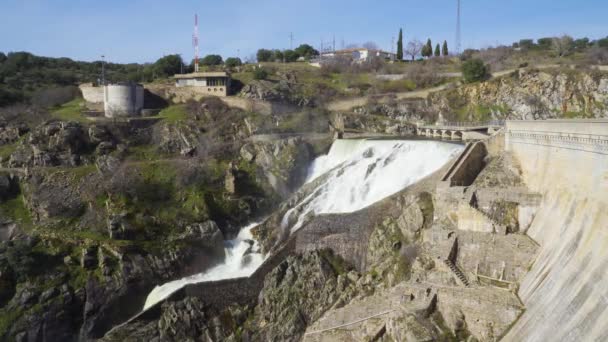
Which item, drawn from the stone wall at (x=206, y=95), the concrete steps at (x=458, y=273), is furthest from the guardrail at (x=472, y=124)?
the concrete steps at (x=458, y=273)

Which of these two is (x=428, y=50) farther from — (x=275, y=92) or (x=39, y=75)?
(x=39, y=75)

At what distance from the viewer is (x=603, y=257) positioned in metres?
18.4

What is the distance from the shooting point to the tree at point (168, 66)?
70312 millimetres

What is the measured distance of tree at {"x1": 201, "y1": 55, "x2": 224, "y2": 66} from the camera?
83938mm

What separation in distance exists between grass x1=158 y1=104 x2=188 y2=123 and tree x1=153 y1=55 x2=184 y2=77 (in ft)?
54.9

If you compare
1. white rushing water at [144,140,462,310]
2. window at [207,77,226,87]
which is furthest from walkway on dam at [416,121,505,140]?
window at [207,77,226,87]

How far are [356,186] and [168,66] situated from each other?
44.3 m

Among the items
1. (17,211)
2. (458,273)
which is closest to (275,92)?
(17,211)

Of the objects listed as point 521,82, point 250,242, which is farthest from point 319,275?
point 521,82

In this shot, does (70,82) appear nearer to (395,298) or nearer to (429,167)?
(429,167)

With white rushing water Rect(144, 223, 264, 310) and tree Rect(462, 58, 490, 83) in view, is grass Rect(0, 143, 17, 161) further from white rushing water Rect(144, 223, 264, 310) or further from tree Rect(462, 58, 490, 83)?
tree Rect(462, 58, 490, 83)

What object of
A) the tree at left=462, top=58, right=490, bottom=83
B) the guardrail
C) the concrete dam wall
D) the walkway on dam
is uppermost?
the tree at left=462, top=58, right=490, bottom=83

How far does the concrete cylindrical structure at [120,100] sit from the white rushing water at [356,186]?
940 inches

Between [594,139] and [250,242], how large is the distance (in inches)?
893
